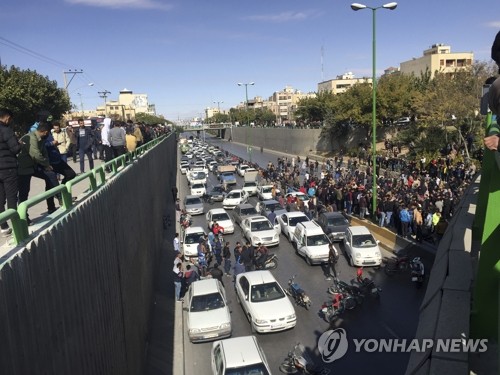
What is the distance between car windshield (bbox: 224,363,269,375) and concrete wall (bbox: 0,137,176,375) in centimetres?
208

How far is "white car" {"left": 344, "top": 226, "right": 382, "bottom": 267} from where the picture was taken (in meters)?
16.7

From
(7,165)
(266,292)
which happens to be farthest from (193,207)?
(7,165)

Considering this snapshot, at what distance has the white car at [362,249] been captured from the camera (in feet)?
54.9

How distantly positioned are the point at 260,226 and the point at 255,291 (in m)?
8.31

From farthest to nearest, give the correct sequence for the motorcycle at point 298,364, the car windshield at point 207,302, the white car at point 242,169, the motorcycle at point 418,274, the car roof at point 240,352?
1. the white car at point 242,169
2. the motorcycle at point 418,274
3. the car windshield at point 207,302
4. the motorcycle at point 298,364
5. the car roof at point 240,352

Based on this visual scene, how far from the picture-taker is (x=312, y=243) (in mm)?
18203

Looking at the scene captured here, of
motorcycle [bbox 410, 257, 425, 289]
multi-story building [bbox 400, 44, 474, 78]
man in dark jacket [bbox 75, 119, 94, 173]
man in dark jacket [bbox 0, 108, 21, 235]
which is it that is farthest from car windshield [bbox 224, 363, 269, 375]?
multi-story building [bbox 400, 44, 474, 78]

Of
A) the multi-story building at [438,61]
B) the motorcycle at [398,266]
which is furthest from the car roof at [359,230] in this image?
the multi-story building at [438,61]

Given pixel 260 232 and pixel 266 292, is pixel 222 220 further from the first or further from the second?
pixel 266 292

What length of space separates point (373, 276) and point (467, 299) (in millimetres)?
9968

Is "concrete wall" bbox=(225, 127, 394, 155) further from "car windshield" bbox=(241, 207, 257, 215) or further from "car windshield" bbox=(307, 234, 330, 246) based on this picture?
"car windshield" bbox=(307, 234, 330, 246)

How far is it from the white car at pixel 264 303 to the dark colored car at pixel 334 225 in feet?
23.9

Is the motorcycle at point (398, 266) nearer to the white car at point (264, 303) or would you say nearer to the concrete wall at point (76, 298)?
the white car at point (264, 303)
